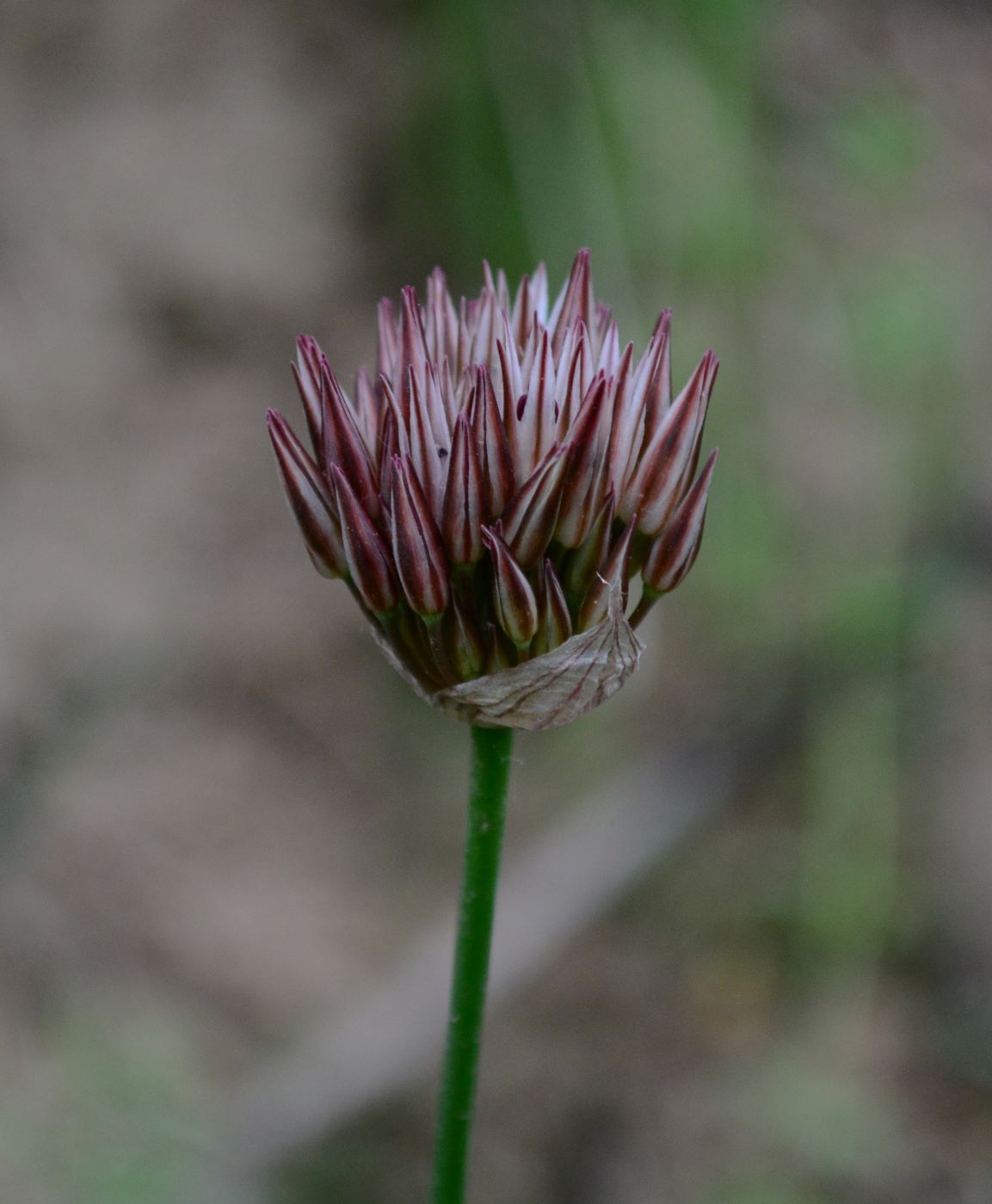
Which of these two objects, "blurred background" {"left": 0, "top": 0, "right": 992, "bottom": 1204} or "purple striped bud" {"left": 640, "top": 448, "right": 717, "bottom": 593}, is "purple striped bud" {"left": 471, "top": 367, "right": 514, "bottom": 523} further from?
"blurred background" {"left": 0, "top": 0, "right": 992, "bottom": 1204}

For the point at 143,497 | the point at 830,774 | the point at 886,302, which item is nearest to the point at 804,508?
the point at 886,302

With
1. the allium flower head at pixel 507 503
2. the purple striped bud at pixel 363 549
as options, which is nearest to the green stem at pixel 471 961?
the allium flower head at pixel 507 503

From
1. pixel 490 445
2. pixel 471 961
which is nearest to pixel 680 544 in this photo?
pixel 490 445

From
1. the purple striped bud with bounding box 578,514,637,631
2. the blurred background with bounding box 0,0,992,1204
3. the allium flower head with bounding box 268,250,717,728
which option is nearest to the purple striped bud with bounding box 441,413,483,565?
the allium flower head with bounding box 268,250,717,728

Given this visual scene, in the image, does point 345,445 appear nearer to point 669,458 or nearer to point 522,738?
point 669,458

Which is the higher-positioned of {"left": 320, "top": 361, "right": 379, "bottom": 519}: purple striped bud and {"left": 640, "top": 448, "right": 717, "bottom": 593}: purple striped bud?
{"left": 320, "top": 361, "right": 379, "bottom": 519}: purple striped bud

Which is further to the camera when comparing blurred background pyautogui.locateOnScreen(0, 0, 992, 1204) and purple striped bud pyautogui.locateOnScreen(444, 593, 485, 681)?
blurred background pyautogui.locateOnScreen(0, 0, 992, 1204)

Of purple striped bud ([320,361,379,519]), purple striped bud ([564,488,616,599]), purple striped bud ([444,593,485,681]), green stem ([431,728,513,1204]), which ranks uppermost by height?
purple striped bud ([320,361,379,519])
